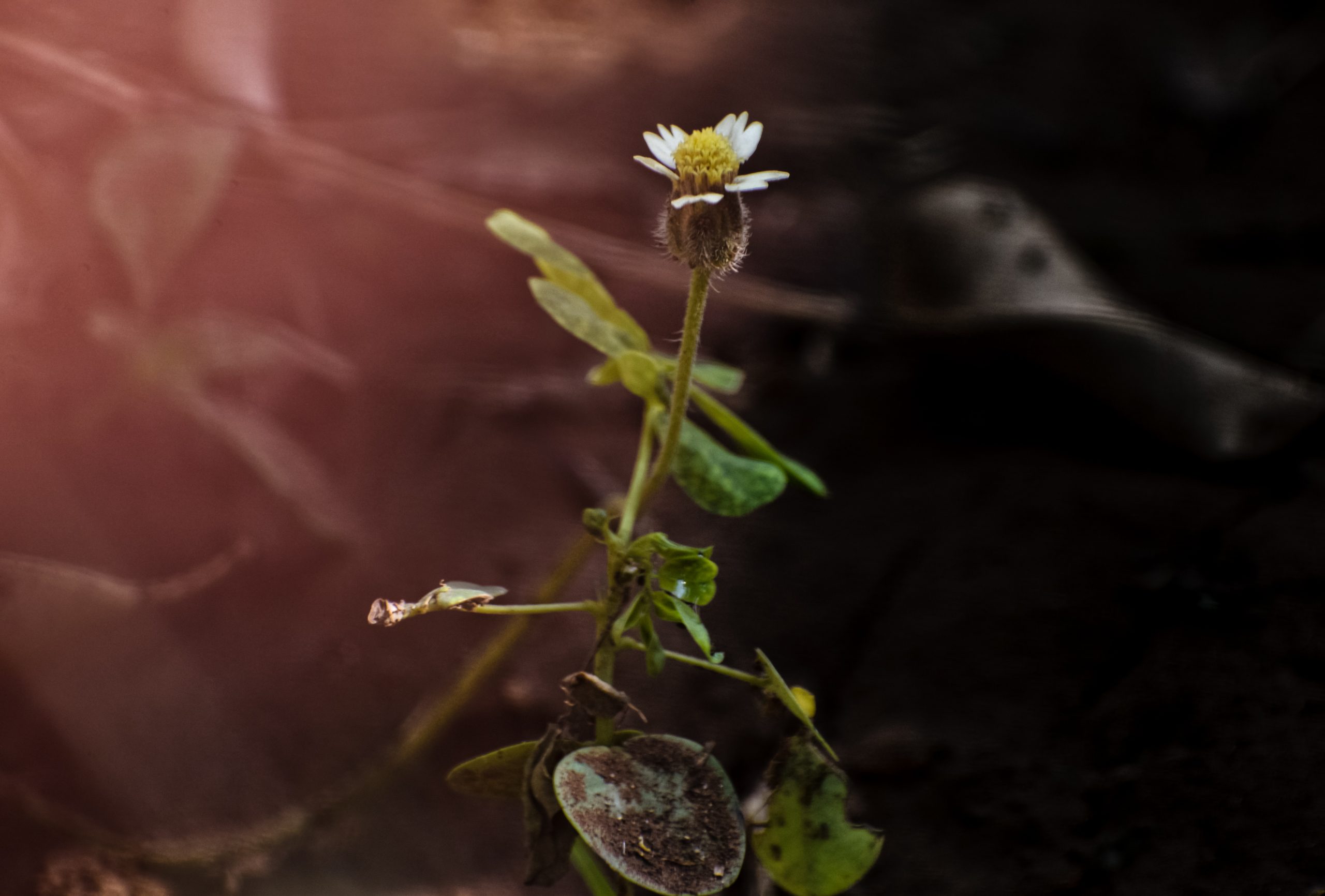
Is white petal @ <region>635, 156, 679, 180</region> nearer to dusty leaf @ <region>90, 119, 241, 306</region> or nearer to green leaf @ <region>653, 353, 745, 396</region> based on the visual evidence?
green leaf @ <region>653, 353, 745, 396</region>

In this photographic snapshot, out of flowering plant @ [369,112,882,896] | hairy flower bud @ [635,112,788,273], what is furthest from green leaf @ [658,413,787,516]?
hairy flower bud @ [635,112,788,273]

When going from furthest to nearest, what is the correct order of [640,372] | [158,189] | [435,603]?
[158,189] < [640,372] < [435,603]

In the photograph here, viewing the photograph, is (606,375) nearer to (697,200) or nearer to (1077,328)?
(697,200)

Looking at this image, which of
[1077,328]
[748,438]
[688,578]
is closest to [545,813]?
[688,578]

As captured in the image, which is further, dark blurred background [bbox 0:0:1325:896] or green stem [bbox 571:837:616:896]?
dark blurred background [bbox 0:0:1325:896]

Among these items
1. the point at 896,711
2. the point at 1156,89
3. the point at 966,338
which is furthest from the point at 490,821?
the point at 1156,89

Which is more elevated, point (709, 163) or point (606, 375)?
point (709, 163)

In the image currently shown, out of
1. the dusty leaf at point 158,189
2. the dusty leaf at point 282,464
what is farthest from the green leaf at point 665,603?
the dusty leaf at point 158,189

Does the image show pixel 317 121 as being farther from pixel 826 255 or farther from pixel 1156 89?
pixel 1156 89

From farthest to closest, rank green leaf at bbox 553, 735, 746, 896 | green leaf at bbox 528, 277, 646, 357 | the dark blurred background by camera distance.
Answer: the dark blurred background < green leaf at bbox 528, 277, 646, 357 < green leaf at bbox 553, 735, 746, 896
